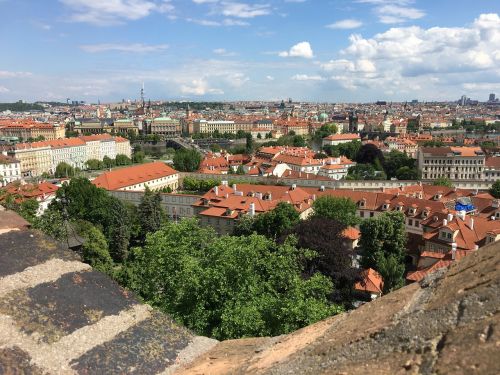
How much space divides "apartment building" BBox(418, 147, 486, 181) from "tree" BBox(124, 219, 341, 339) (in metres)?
59.8

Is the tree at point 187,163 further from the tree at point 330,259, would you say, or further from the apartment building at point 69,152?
the tree at point 330,259

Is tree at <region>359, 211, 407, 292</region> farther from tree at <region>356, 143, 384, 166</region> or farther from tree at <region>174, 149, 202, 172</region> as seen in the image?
tree at <region>174, 149, 202, 172</region>

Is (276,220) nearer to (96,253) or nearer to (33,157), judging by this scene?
(96,253)

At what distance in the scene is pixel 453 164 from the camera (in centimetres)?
7200

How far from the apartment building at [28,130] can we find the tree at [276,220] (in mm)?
115152

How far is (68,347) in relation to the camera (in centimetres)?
925

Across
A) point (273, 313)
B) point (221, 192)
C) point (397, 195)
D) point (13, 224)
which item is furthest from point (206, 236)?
point (397, 195)

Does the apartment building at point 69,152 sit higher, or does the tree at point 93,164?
the apartment building at point 69,152

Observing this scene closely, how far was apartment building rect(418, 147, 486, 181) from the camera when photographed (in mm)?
71812

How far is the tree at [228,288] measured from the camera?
13844 millimetres

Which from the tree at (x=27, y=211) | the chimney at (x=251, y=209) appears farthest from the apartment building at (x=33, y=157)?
the chimney at (x=251, y=209)

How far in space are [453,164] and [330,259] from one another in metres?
55.2

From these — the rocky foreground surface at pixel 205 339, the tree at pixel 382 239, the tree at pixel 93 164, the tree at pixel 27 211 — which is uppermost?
the rocky foreground surface at pixel 205 339

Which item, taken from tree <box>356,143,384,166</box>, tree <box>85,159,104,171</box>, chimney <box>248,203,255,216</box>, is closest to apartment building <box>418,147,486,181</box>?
tree <box>356,143,384,166</box>
